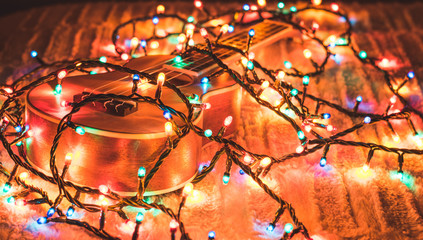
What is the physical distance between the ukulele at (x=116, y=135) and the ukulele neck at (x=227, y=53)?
0.09m

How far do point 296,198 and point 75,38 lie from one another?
4.10ft

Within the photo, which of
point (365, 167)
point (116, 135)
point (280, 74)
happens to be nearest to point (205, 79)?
point (280, 74)

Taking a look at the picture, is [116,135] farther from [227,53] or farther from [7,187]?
[227,53]

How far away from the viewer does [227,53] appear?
151 centimetres

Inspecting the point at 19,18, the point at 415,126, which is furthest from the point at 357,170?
the point at 19,18

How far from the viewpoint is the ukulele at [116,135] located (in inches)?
41.5

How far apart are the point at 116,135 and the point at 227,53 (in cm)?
60

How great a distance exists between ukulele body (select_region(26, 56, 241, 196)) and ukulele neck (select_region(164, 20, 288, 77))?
0.49 ft

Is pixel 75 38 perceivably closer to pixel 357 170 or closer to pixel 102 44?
pixel 102 44

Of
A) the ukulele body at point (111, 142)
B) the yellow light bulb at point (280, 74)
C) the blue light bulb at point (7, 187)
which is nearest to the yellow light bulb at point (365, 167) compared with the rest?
the yellow light bulb at point (280, 74)

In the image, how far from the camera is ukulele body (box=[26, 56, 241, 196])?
105 cm

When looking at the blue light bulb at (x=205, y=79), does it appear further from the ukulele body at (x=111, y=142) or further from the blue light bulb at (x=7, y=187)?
the blue light bulb at (x=7, y=187)

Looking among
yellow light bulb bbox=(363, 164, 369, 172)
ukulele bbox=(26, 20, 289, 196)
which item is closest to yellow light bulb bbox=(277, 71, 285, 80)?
ukulele bbox=(26, 20, 289, 196)

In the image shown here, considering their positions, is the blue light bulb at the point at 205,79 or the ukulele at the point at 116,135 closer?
the ukulele at the point at 116,135
